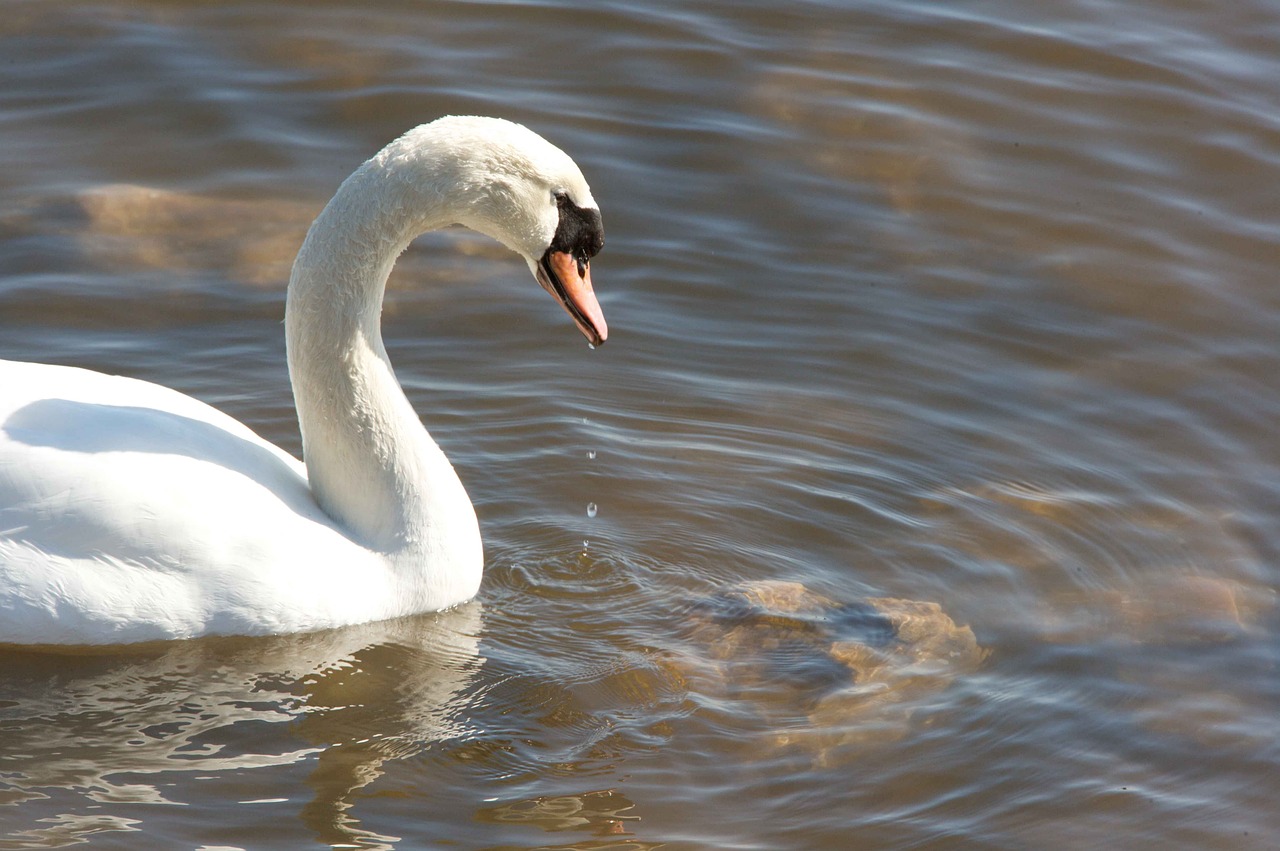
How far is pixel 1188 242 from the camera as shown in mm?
9164

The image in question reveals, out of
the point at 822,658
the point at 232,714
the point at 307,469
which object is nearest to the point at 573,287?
the point at 307,469

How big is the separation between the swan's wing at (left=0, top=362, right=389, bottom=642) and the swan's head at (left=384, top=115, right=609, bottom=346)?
1.16m

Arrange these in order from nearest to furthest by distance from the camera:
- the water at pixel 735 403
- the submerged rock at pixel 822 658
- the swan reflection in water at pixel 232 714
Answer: the swan reflection in water at pixel 232 714, the water at pixel 735 403, the submerged rock at pixel 822 658

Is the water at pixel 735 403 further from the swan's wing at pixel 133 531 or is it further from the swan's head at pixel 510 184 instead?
the swan's head at pixel 510 184

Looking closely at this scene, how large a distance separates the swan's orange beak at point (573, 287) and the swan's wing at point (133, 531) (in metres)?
1.15

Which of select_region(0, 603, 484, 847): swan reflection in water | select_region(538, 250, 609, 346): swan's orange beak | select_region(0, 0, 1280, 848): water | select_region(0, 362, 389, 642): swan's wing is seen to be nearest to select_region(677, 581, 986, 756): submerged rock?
select_region(0, 0, 1280, 848): water

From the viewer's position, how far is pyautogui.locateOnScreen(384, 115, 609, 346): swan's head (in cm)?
565

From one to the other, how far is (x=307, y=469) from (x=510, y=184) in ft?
4.30

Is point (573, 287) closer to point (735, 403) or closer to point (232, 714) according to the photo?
point (232, 714)

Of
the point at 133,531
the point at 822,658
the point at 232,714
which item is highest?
the point at 133,531

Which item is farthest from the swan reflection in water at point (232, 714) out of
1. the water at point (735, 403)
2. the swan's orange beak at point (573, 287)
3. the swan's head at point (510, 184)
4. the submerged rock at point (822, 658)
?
the swan's head at point (510, 184)

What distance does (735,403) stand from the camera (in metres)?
7.80

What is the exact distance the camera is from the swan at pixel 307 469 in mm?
5527

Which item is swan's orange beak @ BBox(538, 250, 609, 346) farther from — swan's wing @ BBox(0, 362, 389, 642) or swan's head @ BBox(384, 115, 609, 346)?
swan's wing @ BBox(0, 362, 389, 642)
